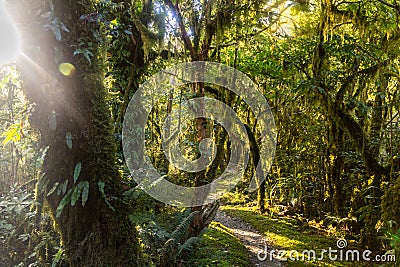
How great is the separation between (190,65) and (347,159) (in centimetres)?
427

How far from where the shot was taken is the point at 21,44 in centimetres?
229

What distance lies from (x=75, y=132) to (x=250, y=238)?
255 inches

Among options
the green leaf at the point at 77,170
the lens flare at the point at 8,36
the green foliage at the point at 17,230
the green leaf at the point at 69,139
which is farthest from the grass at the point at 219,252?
the lens flare at the point at 8,36

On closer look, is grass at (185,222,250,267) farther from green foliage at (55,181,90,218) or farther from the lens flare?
the lens flare

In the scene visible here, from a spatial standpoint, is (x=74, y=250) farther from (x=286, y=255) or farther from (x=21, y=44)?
(x=286, y=255)

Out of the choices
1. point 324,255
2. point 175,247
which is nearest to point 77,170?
point 175,247

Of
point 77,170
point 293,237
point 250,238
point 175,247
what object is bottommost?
point 250,238

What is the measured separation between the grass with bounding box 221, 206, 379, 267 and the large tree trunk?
4439 millimetres

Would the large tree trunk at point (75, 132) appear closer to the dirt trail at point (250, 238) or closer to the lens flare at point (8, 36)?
the lens flare at point (8, 36)

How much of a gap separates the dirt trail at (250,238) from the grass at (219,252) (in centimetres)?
21

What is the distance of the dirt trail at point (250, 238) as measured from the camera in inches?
240

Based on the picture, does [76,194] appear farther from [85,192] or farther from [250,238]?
[250,238]

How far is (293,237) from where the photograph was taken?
24.8ft

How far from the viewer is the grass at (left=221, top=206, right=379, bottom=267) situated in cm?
581
